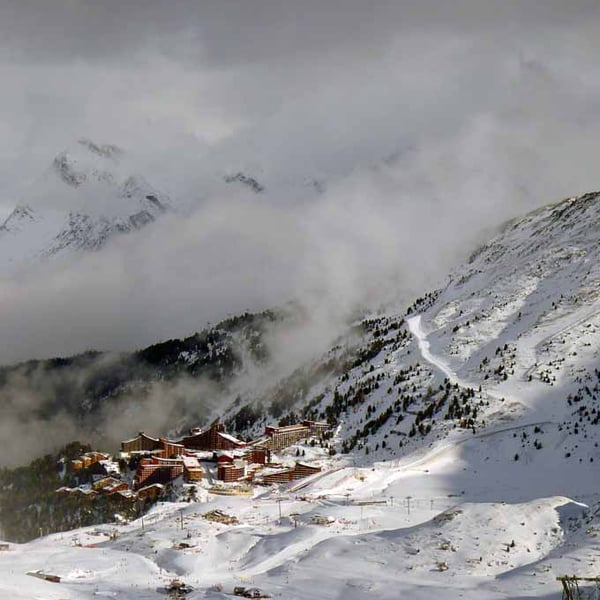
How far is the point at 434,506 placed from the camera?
87562 mm

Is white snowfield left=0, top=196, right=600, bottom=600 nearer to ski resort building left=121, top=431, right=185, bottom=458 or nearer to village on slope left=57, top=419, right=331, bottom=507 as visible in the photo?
village on slope left=57, top=419, right=331, bottom=507

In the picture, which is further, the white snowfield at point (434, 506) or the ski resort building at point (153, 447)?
the ski resort building at point (153, 447)

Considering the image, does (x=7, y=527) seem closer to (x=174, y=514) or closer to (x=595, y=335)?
(x=174, y=514)

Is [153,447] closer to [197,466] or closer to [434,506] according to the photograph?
[197,466]

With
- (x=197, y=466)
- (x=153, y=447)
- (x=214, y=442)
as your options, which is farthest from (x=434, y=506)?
(x=153, y=447)

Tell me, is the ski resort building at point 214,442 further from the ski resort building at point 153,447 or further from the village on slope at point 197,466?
the ski resort building at point 153,447

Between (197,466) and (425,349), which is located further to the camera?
(425,349)

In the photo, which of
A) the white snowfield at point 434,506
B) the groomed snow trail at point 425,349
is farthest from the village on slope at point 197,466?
the groomed snow trail at point 425,349

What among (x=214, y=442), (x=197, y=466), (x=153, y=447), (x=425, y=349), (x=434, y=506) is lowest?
(x=434, y=506)

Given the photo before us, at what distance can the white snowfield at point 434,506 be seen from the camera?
198 ft

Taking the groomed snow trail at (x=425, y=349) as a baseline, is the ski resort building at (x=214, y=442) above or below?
below

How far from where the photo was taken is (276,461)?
121 m

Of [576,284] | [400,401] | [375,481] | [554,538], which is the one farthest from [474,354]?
[554,538]

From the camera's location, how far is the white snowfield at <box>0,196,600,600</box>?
198 ft
